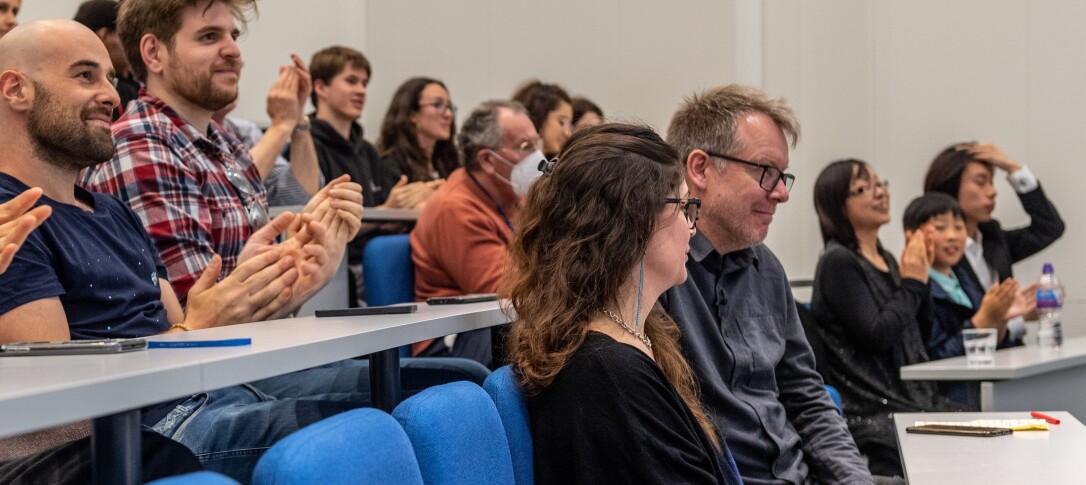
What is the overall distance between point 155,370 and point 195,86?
70.6 inches

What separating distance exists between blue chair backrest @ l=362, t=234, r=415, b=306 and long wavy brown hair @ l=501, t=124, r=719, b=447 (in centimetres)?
154

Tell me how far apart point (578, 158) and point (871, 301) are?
243 centimetres

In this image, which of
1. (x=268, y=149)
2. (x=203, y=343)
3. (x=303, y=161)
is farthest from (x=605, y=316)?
(x=303, y=161)

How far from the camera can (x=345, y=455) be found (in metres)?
0.99

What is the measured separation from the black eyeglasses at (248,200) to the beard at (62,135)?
0.69 m

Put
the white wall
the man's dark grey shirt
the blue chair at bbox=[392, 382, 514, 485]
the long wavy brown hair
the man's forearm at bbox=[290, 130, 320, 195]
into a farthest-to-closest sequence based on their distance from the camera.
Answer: the white wall
the man's forearm at bbox=[290, 130, 320, 195]
the man's dark grey shirt
the long wavy brown hair
the blue chair at bbox=[392, 382, 514, 485]

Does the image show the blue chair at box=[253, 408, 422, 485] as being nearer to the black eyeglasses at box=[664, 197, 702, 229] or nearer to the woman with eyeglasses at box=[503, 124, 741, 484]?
the woman with eyeglasses at box=[503, 124, 741, 484]

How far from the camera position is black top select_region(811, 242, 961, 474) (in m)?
3.75

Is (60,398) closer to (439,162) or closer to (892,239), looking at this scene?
(439,162)

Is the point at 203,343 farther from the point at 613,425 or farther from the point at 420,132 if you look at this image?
the point at 420,132

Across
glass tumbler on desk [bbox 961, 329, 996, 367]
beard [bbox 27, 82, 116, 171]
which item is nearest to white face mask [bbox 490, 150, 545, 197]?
glass tumbler on desk [bbox 961, 329, 996, 367]

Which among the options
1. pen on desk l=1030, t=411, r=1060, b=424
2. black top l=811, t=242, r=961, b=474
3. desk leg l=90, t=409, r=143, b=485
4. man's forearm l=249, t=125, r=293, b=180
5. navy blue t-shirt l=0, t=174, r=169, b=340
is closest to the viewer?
desk leg l=90, t=409, r=143, b=485

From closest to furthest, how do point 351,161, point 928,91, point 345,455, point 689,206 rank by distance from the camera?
point 345,455, point 689,206, point 351,161, point 928,91

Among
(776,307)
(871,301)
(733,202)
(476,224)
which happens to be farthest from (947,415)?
(476,224)
